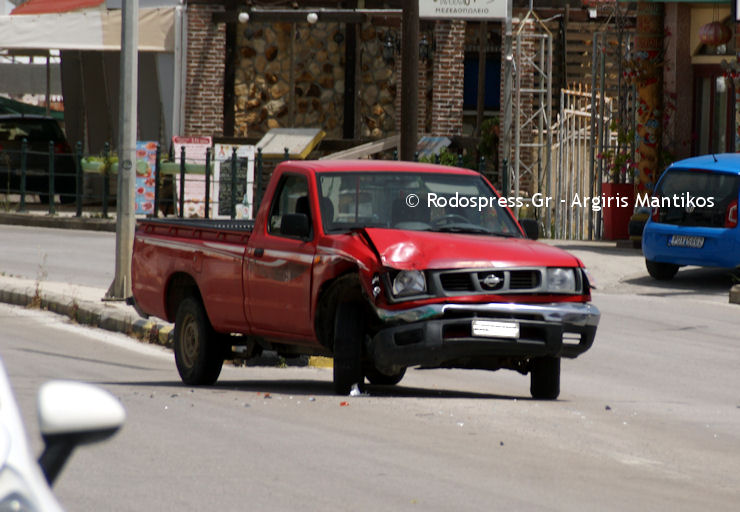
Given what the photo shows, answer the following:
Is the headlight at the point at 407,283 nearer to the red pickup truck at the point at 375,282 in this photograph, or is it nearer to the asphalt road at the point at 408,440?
the red pickup truck at the point at 375,282

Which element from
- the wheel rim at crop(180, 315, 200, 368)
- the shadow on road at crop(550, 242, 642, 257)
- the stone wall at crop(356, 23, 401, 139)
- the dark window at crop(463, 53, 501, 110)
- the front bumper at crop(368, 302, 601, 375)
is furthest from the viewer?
the dark window at crop(463, 53, 501, 110)

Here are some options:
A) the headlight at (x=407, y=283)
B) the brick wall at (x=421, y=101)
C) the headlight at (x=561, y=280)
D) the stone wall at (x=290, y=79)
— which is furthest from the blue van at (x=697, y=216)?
the stone wall at (x=290, y=79)

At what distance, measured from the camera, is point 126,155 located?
17.8m

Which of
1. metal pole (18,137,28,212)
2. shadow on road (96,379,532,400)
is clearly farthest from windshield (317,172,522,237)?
metal pole (18,137,28,212)

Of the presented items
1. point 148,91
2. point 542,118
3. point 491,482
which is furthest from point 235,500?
point 148,91

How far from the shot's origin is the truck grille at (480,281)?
33.7 ft

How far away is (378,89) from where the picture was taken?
1409 inches

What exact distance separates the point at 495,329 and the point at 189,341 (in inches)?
117

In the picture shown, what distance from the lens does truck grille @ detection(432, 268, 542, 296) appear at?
10273 millimetres

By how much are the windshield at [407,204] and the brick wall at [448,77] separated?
72.4 feet

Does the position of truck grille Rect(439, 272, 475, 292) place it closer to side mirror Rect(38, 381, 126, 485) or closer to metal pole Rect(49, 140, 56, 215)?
side mirror Rect(38, 381, 126, 485)

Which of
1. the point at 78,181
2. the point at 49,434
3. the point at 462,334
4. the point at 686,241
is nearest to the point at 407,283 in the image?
the point at 462,334

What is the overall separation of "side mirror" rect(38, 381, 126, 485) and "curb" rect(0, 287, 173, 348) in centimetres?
1237

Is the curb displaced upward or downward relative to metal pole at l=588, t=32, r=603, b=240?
downward
